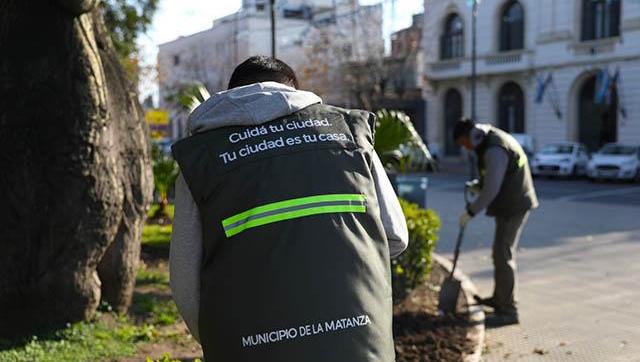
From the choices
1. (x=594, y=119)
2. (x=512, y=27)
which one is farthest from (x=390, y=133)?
(x=512, y=27)

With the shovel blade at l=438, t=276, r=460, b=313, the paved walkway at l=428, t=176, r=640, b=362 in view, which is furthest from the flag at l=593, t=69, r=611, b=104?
the shovel blade at l=438, t=276, r=460, b=313

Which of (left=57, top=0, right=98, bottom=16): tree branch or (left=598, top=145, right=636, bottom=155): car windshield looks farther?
(left=598, top=145, right=636, bottom=155): car windshield

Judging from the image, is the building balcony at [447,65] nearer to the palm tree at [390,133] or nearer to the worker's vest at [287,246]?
the palm tree at [390,133]

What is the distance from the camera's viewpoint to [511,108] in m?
35.5

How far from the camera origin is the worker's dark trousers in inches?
222

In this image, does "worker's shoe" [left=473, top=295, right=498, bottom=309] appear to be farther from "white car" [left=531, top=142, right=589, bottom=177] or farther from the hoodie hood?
"white car" [left=531, top=142, right=589, bottom=177]

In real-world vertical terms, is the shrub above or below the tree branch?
below

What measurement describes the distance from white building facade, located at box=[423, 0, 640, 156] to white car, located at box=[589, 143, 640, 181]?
5.65 m

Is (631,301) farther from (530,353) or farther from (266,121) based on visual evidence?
(266,121)

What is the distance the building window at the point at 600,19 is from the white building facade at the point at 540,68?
45mm

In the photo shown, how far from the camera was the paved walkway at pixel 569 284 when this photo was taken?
5016 mm

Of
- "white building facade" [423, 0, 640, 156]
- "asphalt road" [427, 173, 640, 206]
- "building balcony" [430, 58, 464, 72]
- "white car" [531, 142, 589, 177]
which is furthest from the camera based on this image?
"building balcony" [430, 58, 464, 72]

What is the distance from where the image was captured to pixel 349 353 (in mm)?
1768

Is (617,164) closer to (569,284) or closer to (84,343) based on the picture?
(569,284)
